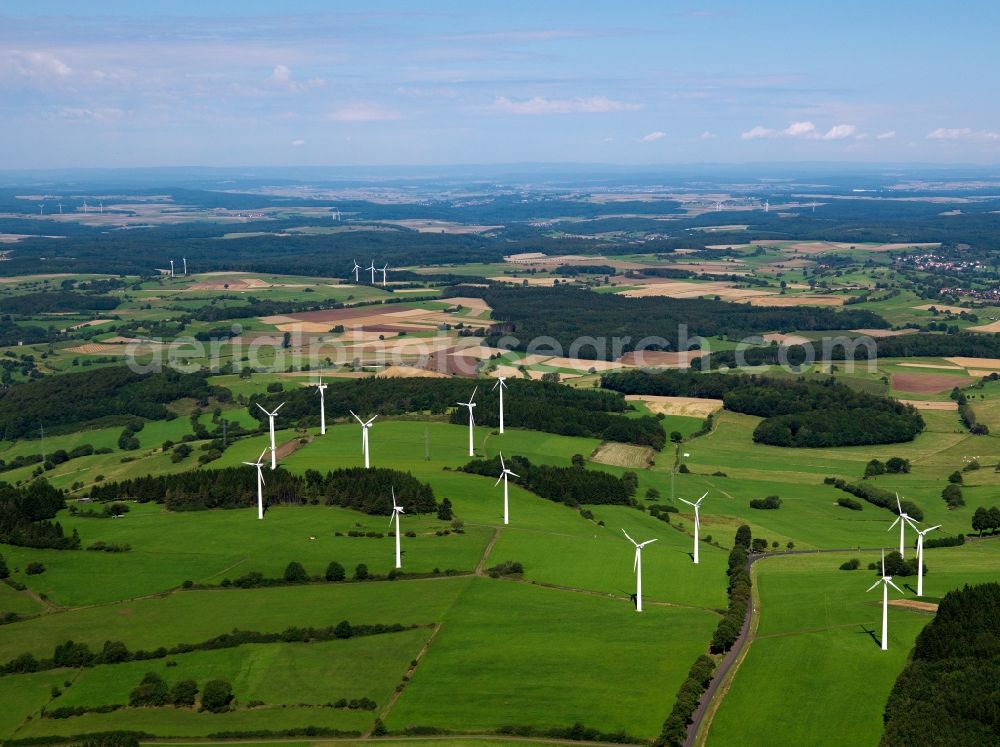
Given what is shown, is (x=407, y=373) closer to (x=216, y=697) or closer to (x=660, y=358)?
(x=660, y=358)

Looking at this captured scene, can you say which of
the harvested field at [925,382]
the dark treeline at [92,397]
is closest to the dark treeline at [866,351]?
the harvested field at [925,382]

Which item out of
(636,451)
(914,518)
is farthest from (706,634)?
(636,451)

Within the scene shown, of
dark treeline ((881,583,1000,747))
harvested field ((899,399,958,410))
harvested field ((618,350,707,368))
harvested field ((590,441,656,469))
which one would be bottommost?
harvested field ((590,441,656,469))

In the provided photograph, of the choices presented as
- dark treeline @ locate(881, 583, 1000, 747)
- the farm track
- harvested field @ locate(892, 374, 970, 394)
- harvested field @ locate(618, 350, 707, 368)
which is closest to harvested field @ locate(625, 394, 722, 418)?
harvested field @ locate(618, 350, 707, 368)

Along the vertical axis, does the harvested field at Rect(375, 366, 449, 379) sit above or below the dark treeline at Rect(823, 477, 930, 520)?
above

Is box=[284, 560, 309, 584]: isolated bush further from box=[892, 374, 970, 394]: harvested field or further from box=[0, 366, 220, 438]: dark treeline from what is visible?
box=[892, 374, 970, 394]: harvested field

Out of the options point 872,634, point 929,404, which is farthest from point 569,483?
point 929,404
